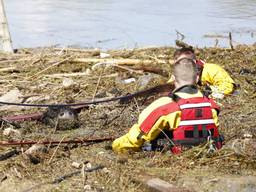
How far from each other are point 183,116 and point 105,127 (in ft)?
5.79

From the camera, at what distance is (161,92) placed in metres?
7.33

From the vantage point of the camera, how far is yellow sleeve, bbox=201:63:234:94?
7.39 m

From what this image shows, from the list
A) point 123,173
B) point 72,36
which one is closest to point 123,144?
point 123,173

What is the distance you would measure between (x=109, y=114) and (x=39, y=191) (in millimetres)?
2503

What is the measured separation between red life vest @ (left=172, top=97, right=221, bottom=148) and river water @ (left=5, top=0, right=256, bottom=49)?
20.8 feet

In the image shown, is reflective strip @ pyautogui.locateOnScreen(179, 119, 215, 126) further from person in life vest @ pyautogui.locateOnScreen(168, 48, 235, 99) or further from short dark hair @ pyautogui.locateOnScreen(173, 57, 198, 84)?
person in life vest @ pyautogui.locateOnScreen(168, 48, 235, 99)

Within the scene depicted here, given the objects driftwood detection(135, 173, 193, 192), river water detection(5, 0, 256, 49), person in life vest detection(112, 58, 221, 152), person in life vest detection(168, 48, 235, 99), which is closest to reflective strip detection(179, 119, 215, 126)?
person in life vest detection(112, 58, 221, 152)

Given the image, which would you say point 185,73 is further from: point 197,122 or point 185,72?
point 197,122

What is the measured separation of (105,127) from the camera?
21.1 feet

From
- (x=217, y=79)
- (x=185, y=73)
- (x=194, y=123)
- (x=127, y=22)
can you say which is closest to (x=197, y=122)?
(x=194, y=123)

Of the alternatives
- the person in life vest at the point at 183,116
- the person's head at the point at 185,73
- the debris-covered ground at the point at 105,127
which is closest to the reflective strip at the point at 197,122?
the person in life vest at the point at 183,116

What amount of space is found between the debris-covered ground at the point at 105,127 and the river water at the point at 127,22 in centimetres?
209

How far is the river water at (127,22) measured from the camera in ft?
43.9

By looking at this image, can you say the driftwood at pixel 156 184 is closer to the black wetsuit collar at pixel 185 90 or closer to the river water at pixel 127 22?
the black wetsuit collar at pixel 185 90
